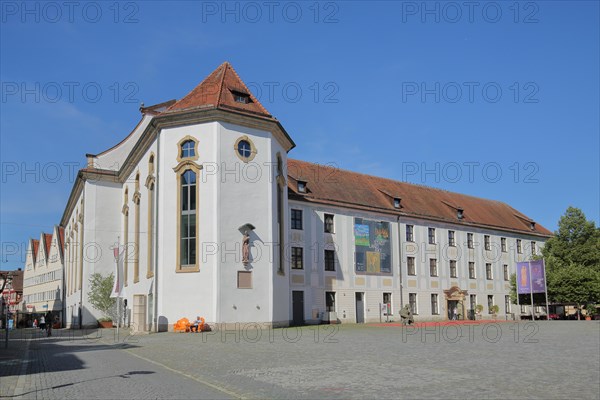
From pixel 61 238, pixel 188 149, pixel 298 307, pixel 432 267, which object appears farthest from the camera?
pixel 61 238

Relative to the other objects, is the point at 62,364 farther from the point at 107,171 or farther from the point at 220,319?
the point at 107,171

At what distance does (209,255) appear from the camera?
33.9 meters

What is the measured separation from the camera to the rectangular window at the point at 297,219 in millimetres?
44406

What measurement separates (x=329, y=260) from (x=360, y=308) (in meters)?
4.69

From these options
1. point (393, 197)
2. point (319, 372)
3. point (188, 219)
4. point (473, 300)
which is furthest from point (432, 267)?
point (319, 372)

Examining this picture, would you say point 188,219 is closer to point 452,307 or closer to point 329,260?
point 329,260

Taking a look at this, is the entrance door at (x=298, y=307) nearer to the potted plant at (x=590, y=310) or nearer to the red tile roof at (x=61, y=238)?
the potted plant at (x=590, y=310)

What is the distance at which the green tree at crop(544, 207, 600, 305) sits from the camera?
2111 inches

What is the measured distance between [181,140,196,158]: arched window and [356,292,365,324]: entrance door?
1832 cm

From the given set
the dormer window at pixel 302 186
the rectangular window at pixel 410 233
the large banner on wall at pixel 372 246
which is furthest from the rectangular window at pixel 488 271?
the dormer window at pixel 302 186

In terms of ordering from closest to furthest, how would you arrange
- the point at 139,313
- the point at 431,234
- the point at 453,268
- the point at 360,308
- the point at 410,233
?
the point at 139,313 → the point at 360,308 → the point at 410,233 → the point at 431,234 → the point at 453,268

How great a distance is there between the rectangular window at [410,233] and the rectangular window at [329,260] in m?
8.89

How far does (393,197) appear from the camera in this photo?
52.7m

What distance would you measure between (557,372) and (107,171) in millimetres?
44976
